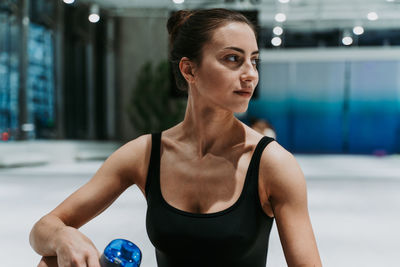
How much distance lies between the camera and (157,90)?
1354 cm

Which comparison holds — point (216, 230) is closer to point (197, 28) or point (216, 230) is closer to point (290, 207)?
point (290, 207)

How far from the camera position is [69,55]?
1368 cm

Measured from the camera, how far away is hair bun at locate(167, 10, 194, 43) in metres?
1.19

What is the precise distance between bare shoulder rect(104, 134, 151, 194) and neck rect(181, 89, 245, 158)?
5.9 inches

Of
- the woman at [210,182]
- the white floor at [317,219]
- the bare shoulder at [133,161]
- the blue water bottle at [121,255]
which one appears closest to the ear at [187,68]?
the woman at [210,182]

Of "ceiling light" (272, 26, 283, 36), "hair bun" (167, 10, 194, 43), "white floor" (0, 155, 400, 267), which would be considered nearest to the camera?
"hair bun" (167, 10, 194, 43)

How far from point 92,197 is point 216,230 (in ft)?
1.21

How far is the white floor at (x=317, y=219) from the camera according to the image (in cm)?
303

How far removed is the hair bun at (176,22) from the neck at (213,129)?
0.63 feet

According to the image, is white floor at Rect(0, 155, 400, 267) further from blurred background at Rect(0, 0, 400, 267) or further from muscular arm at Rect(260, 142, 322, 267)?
muscular arm at Rect(260, 142, 322, 267)

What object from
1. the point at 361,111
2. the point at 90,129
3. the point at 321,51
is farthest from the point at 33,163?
the point at 361,111

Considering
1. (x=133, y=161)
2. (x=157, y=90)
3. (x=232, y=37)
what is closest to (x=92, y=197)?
(x=133, y=161)

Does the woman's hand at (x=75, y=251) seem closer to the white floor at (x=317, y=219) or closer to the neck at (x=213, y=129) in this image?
the neck at (x=213, y=129)

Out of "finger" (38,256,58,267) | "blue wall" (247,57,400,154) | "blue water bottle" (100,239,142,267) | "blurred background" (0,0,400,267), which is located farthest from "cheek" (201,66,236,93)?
"blue wall" (247,57,400,154)
